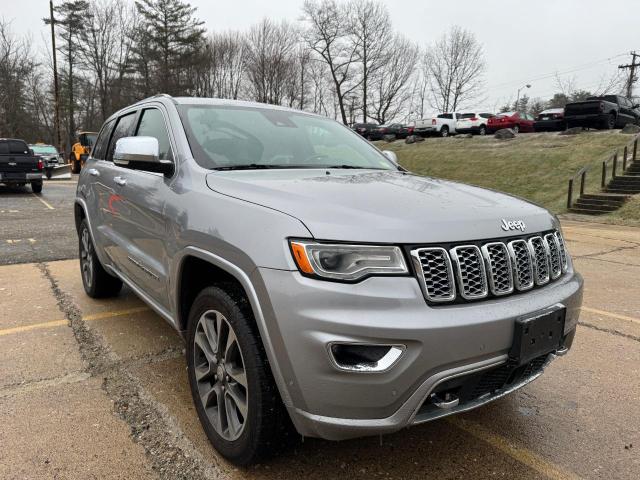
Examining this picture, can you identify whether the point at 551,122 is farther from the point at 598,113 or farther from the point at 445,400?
the point at 445,400

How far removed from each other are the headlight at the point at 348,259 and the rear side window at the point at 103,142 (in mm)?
3303

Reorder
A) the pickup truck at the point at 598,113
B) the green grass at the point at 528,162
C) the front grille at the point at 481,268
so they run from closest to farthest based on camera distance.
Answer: the front grille at the point at 481,268 < the green grass at the point at 528,162 < the pickup truck at the point at 598,113

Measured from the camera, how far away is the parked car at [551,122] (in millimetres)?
25594

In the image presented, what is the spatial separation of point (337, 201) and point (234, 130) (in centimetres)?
131

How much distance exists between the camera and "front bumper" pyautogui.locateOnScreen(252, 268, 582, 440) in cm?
174

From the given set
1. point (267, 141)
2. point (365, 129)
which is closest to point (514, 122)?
point (365, 129)

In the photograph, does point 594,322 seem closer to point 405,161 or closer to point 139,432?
point 139,432

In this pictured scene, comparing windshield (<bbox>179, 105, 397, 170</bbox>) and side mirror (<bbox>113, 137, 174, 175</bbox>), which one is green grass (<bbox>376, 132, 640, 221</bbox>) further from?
side mirror (<bbox>113, 137, 174, 175</bbox>)

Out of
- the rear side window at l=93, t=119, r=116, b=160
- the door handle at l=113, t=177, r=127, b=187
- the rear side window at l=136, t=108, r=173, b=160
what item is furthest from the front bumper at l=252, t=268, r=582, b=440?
the rear side window at l=93, t=119, r=116, b=160

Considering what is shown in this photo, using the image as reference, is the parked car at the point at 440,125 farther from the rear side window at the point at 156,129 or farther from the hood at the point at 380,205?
the hood at the point at 380,205

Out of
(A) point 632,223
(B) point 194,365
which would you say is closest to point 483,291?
(B) point 194,365

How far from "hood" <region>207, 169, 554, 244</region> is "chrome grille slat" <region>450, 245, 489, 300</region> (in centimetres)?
6

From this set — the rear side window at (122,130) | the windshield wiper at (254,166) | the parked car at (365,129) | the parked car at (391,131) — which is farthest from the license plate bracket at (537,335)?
the parked car at (365,129)

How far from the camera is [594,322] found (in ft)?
14.3
